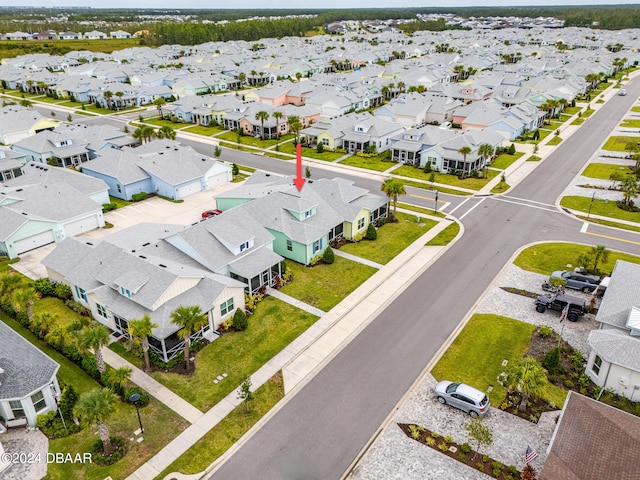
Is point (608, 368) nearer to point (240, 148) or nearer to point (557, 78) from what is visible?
point (240, 148)

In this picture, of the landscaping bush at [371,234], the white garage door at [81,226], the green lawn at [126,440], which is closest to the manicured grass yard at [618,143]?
the landscaping bush at [371,234]

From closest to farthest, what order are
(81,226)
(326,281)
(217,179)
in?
(326,281) < (81,226) < (217,179)

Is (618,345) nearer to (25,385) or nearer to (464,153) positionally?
(25,385)

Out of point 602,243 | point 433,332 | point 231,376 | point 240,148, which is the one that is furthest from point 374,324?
point 240,148

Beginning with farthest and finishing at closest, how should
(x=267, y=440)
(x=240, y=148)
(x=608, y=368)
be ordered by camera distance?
1. (x=240, y=148)
2. (x=608, y=368)
3. (x=267, y=440)

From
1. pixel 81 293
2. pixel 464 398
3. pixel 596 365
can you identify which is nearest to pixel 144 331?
pixel 81 293

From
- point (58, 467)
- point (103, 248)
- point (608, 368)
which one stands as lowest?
point (58, 467)

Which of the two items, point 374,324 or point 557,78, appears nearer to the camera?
point 374,324
